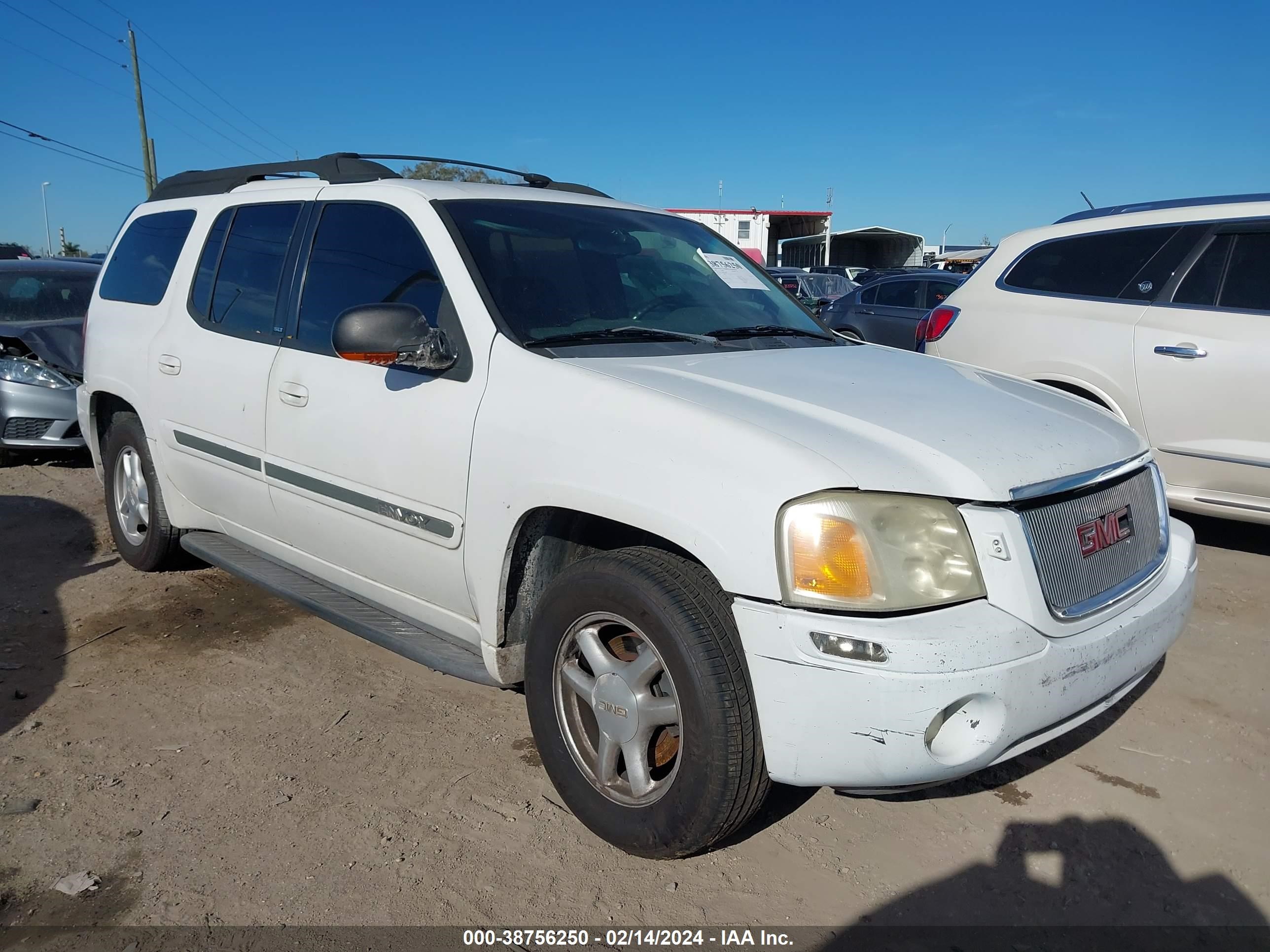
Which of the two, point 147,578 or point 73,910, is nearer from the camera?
point 73,910

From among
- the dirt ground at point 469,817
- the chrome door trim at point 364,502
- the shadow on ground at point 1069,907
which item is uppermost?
the chrome door trim at point 364,502

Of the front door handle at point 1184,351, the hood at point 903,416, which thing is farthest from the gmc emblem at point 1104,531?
the front door handle at point 1184,351

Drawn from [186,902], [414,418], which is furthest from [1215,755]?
[186,902]

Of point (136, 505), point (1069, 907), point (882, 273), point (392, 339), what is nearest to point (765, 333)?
point (392, 339)

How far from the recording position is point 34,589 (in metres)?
4.67

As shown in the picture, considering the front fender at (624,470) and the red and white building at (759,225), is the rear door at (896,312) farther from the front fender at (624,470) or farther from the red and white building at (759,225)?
the red and white building at (759,225)

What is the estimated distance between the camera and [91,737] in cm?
323

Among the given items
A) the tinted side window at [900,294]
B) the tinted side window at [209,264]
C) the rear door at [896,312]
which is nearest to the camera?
the tinted side window at [209,264]

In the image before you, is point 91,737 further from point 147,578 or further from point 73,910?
point 147,578

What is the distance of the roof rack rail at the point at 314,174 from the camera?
372 centimetres

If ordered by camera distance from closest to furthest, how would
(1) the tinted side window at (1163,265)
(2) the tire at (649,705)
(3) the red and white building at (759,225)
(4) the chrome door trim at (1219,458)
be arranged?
(2) the tire at (649,705) < (4) the chrome door trim at (1219,458) < (1) the tinted side window at (1163,265) < (3) the red and white building at (759,225)

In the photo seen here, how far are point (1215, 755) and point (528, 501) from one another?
2436mm

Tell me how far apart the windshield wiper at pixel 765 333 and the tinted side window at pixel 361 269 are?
3.22 ft

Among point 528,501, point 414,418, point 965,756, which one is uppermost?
point 414,418
